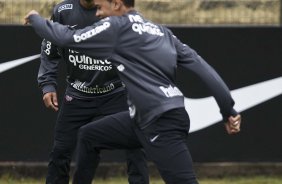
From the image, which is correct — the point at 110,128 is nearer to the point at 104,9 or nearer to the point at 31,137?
the point at 104,9

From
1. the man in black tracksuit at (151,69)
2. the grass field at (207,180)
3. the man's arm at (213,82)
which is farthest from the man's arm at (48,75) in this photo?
the grass field at (207,180)

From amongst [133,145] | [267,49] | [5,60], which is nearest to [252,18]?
[267,49]

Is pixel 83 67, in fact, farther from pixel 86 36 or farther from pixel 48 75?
pixel 86 36

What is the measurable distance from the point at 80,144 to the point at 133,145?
39cm

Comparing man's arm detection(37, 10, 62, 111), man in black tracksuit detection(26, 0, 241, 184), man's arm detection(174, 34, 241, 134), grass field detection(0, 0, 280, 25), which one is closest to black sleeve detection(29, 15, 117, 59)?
man in black tracksuit detection(26, 0, 241, 184)

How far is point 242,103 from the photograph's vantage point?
29.9ft

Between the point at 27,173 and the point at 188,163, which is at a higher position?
the point at 188,163

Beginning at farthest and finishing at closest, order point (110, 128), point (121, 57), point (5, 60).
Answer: point (5, 60), point (110, 128), point (121, 57)

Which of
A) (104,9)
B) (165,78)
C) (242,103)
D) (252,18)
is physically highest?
(104,9)

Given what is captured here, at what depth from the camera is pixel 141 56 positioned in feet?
18.9

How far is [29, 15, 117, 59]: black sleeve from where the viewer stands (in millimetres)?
5715

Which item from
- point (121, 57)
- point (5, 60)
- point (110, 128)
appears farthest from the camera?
point (5, 60)

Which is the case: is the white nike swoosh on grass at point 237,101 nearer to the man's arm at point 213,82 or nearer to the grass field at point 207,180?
the grass field at point 207,180

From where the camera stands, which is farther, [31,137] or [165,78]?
[31,137]
